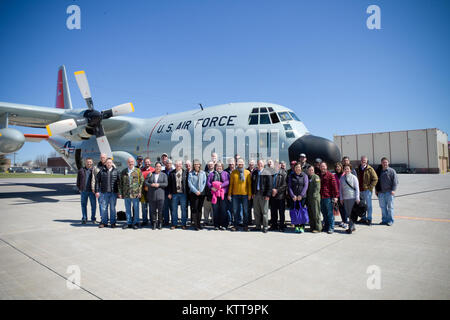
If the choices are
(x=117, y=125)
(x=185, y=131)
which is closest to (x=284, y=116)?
(x=185, y=131)

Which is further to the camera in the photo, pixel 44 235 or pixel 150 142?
pixel 150 142

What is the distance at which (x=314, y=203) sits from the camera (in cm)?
676

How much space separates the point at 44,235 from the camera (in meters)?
6.28

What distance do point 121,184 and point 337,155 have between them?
680 cm

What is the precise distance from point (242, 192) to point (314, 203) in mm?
1822

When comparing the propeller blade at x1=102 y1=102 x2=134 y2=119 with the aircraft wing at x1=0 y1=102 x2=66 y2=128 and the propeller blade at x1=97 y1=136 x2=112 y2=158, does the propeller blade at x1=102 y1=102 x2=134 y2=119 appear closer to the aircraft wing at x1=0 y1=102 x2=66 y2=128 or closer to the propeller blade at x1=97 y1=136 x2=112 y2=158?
the propeller blade at x1=97 y1=136 x2=112 y2=158

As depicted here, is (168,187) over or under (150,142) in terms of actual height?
under

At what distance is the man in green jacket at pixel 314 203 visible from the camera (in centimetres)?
669

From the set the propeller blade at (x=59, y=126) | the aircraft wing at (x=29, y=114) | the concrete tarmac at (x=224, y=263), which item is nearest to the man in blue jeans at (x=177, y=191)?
the concrete tarmac at (x=224, y=263)

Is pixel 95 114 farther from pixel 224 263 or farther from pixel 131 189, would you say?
pixel 224 263

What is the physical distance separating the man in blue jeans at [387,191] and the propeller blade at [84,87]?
12.9 m

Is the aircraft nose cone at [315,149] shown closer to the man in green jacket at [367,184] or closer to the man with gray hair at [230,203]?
the man in green jacket at [367,184]
